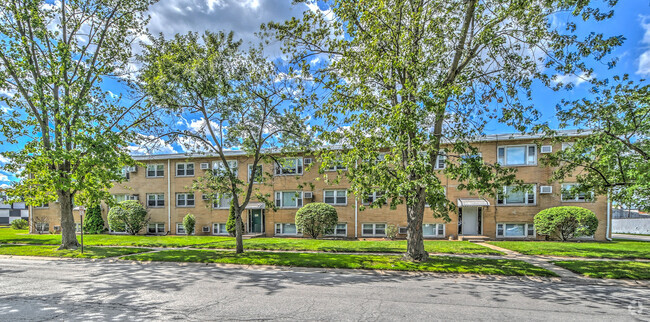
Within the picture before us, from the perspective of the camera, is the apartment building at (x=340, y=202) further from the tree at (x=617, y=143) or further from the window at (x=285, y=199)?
the tree at (x=617, y=143)

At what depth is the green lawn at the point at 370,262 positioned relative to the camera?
380 inches

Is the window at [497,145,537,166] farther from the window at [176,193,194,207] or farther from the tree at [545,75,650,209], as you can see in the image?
the window at [176,193,194,207]

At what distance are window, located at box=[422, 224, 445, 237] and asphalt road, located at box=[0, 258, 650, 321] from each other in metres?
11.5

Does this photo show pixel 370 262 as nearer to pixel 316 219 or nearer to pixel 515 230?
pixel 316 219

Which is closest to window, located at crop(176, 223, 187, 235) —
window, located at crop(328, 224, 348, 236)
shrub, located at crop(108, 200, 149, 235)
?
shrub, located at crop(108, 200, 149, 235)

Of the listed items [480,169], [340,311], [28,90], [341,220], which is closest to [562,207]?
[480,169]

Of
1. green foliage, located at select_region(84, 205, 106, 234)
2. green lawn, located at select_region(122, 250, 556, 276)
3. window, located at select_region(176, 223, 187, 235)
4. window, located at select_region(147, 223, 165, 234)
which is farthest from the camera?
window, located at select_region(147, 223, 165, 234)

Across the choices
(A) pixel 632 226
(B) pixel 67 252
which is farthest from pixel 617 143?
(A) pixel 632 226

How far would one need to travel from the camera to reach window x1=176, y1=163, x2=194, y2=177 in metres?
24.4

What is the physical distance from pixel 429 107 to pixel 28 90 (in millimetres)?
18440

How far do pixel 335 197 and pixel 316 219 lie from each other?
2.64m

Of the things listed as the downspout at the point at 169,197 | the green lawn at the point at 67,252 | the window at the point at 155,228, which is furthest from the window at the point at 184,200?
the green lawn at the point at 67,252

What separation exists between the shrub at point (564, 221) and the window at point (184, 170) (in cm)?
2491

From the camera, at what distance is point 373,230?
20969 millimetres
